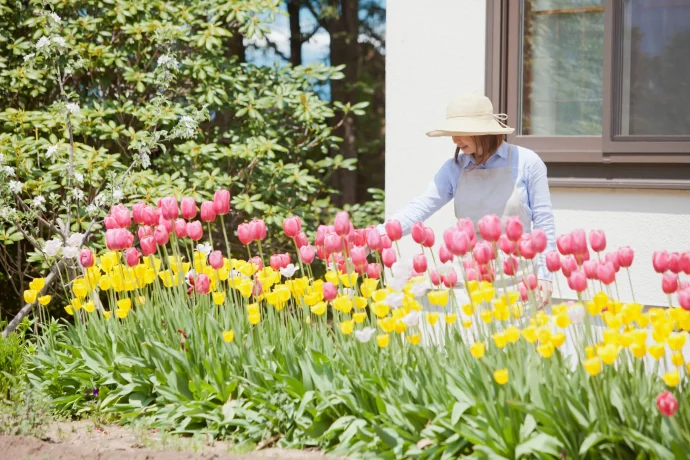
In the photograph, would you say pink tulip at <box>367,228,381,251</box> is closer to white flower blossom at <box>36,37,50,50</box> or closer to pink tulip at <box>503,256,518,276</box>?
pink tulip at <box>503,256,518,276</box>

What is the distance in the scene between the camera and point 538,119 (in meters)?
5.41

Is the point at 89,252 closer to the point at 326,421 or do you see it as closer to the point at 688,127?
the point at 326,421

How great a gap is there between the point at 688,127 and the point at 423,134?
1585 millimetres

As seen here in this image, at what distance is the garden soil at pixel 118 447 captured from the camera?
3.22m

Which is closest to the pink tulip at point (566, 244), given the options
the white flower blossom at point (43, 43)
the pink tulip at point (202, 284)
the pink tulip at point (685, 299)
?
the pink tulip at point (685, 299)

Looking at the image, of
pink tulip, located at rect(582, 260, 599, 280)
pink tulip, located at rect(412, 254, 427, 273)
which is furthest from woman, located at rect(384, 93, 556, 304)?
pink tulip, located at rect(582, 260, 599, 280)

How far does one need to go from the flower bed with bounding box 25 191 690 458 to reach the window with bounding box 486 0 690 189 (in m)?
1.52

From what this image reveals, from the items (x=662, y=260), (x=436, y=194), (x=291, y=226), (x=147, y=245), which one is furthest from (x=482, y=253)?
(x=147, y=245)

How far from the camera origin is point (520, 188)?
4000 millimetres

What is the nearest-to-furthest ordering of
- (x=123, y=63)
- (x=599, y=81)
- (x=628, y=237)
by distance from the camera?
(x=628, y=237)
(x=599, y=81)
(x=123, y=63)

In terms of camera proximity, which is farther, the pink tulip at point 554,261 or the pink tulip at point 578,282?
the pink tulip at point 554,261

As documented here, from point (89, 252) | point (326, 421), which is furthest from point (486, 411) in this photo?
point (89, 252)

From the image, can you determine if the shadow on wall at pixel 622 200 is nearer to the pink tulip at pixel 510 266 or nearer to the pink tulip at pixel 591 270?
the pink tulip at pixel 510 266

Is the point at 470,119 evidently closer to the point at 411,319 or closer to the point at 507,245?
the point at 507,245
